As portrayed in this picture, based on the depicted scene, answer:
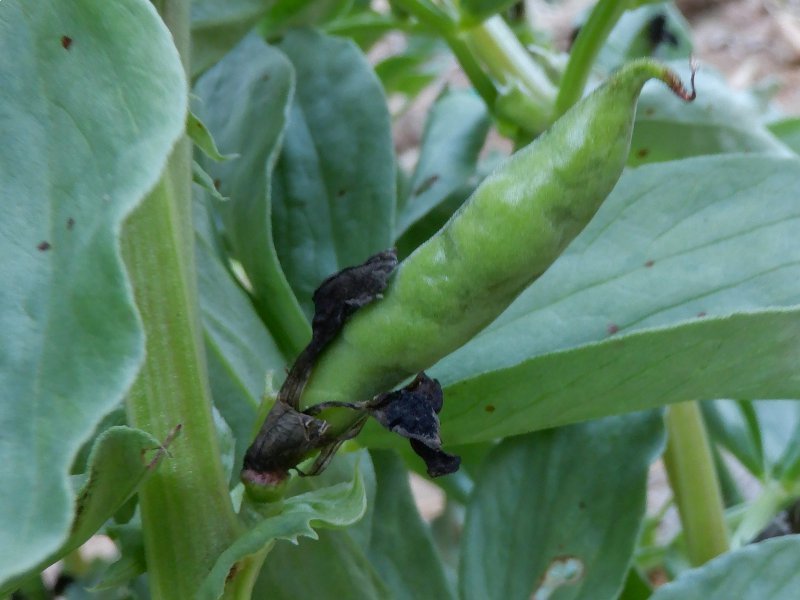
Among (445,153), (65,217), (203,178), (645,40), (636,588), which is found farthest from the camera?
(645,40)

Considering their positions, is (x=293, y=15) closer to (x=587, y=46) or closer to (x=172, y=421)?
(x=587, y=46)

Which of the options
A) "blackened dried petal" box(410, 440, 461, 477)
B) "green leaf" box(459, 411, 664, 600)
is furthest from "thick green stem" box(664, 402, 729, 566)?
"blackened dried petal" box(410, 440, 461, 477)

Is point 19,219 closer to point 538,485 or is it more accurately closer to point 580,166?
point 580,166

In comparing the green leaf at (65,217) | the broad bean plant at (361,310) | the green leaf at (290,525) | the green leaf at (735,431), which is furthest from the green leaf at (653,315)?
the green leaf at (735,431)

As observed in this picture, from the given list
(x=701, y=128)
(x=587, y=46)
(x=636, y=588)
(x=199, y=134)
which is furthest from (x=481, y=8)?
(x=636, y=588)

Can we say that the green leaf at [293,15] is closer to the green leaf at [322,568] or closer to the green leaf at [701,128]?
the green leaf at [701,128]

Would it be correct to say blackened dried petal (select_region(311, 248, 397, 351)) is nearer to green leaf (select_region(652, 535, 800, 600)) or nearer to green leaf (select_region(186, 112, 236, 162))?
green leaf (select_region(186, 112, 236, 162))

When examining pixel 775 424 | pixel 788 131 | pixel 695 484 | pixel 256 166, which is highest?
pixel 256 166
